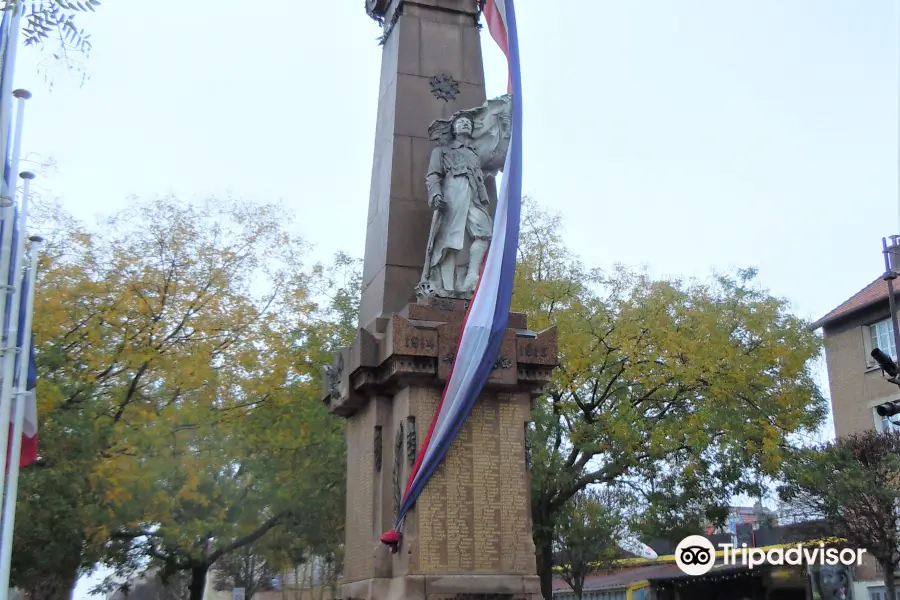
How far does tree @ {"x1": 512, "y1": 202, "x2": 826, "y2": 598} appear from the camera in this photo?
2006 cm

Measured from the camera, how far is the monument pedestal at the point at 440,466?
29.2 ft

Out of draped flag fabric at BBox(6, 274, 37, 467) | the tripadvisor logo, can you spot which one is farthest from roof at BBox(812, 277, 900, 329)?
draped flag fabric at BBox(6, 274, 37, 467)

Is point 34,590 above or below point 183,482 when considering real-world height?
below

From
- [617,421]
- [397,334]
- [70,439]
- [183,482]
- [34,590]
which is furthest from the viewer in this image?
[34,590]

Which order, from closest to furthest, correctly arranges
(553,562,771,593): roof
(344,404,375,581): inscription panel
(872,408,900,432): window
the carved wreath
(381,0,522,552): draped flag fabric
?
(381,0,522,552): draped flag fabric → the carved wreath → (344,404,375,581): inscription panel → (872,408,900,432): window → (553,562,771,593): roof

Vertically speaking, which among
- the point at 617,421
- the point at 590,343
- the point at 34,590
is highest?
the point at 590,343

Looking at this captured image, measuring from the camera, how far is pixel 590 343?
20.8 m

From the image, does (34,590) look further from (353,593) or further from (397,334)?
(397,334)

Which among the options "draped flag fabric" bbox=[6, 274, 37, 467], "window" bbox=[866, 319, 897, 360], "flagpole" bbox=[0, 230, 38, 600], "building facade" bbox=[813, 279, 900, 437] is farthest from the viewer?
"building facade" bbox=[813, 279, 900, 437]

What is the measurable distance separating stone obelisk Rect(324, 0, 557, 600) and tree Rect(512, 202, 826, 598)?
29.8 ft

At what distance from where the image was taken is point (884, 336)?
109 feet

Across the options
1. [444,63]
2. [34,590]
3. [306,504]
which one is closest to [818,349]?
[306,504]

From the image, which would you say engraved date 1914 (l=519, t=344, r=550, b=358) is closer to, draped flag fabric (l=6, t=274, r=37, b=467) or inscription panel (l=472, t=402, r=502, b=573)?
inscription panel (l=472, t=402, r=502, b=573)

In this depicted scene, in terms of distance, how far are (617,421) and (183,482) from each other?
8.68 m
